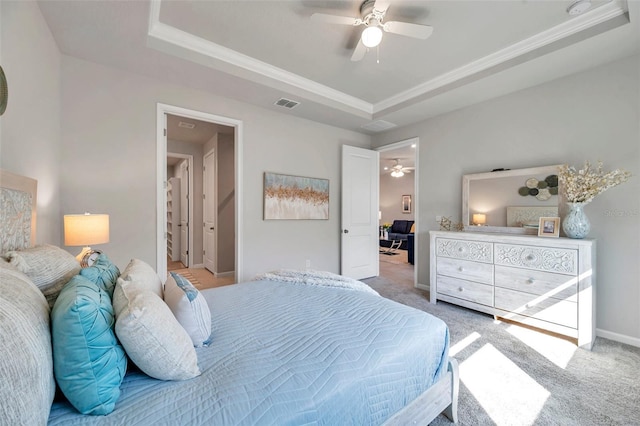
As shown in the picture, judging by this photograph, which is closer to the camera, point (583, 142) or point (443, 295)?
point (583, 142)

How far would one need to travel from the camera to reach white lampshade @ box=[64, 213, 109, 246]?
1.93 meters

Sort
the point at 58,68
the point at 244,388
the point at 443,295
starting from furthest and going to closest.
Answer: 1. the point at 443,295
2. the point at 58,68
3. the point at 244,388

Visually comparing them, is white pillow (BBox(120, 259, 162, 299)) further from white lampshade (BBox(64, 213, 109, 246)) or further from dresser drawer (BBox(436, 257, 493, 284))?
dresser drawer (BBox(436, 257, 493, 284))

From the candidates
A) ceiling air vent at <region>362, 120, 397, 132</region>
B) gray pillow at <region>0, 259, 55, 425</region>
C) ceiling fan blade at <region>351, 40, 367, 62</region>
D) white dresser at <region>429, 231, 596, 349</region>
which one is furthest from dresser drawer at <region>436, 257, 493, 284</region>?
gray pillow at <region>0, 259, 55, 425</region>

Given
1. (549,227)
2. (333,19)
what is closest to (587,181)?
(549,227)

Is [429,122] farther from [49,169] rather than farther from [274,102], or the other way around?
[49,169]

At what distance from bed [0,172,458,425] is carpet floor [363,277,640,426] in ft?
1.31

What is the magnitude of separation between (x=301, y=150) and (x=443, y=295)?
278cm

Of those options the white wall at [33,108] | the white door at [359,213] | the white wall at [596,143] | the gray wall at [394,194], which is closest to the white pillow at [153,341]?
the white wall at [33,108]

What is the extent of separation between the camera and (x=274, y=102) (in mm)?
3439

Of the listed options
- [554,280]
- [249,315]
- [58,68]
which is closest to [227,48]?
[58,68]

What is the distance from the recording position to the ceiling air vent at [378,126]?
13.7 feet

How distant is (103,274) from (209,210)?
13.0 ft

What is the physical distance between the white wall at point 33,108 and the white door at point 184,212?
3.34 m
